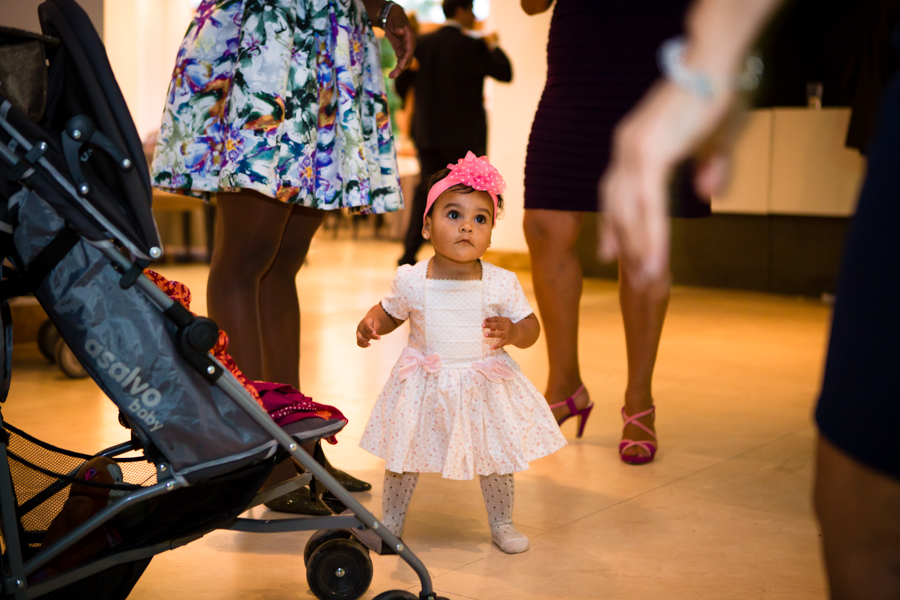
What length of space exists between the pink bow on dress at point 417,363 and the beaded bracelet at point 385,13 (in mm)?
723

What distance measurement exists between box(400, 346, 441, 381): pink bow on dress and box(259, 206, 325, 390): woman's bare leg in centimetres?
31

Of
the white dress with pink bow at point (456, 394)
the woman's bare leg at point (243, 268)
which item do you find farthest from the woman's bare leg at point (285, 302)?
the white dress with pink bow at point (456, 394)

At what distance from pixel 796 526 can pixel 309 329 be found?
8.40 ft

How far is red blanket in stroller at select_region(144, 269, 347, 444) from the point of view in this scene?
1.31 meters

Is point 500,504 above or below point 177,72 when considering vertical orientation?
below

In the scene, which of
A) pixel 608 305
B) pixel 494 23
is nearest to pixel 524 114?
pixel 494 23

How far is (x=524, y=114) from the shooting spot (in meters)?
6.27

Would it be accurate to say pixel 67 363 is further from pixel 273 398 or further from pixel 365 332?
pixel 273 398

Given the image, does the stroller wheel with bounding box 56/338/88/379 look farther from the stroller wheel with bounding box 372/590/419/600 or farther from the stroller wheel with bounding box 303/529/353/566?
the stroller wheel with bounding box 372/590/419/600

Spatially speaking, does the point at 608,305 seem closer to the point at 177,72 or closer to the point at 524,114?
the point at 524,114

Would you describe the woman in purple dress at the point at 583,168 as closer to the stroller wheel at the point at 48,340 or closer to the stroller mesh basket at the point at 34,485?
the stroller mesh basket at the point at 34,485

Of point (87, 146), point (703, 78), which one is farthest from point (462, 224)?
point (703, 78)

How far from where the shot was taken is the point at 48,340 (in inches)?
118

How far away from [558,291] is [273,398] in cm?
115
